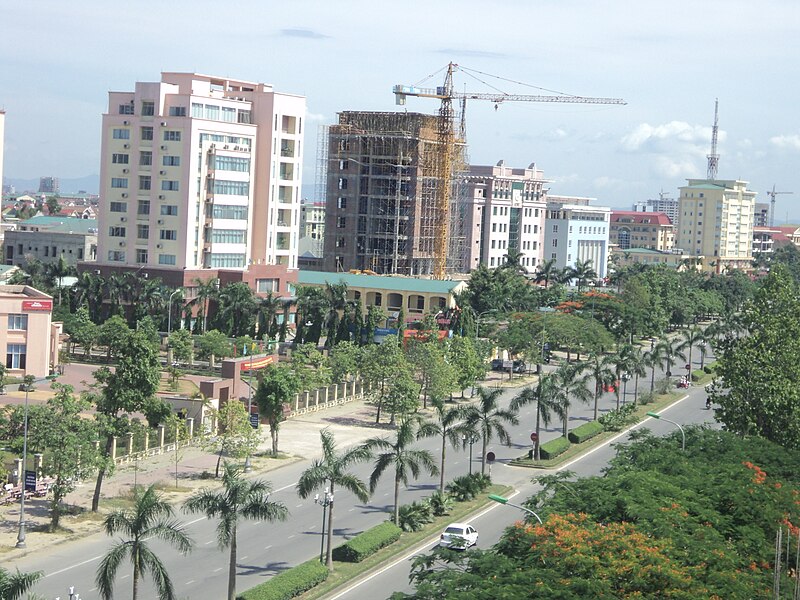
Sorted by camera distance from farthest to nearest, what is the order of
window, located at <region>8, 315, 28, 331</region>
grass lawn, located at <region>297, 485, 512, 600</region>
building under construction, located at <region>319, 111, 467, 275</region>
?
building under construction, located at <region>319, 111, 467, 275</region>
window, located at <region>8, 315, 28, 331</region>
grass lawn, located at <region>297, 485, 512, 600</region>

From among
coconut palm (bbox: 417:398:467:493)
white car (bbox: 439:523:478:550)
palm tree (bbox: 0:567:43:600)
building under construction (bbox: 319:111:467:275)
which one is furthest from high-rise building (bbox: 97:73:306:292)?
palm tree (bbox: 0:567:43:600)

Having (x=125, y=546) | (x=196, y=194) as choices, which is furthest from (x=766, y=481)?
(x=196, y=194)

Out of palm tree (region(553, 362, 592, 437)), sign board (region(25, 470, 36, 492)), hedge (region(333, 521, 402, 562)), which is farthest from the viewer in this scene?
palm tree (region(553, 362, 592, 437))

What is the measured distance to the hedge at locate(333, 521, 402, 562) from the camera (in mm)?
52125

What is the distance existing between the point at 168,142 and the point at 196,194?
5.30 meters

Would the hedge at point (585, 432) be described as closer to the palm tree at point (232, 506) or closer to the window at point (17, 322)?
the window at point (17, 322)

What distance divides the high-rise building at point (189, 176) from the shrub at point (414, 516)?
6262 cm

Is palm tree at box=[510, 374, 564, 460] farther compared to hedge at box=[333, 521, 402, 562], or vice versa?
palm tree at box=[510, 374, 564, 460]

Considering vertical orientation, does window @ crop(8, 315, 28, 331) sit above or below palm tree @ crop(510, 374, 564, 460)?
above

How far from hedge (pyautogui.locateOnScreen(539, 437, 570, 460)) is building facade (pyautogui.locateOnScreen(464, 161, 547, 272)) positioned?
103 m

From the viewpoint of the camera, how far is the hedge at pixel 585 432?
275 ft

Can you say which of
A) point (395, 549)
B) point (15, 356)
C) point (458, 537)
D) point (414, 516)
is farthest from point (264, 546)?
point (15, 356)

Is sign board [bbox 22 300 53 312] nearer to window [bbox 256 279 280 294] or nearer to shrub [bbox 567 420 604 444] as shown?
shrub [bbox 567 420 604 444]

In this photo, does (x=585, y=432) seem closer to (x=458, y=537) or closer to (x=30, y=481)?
(x=458, y=537)
